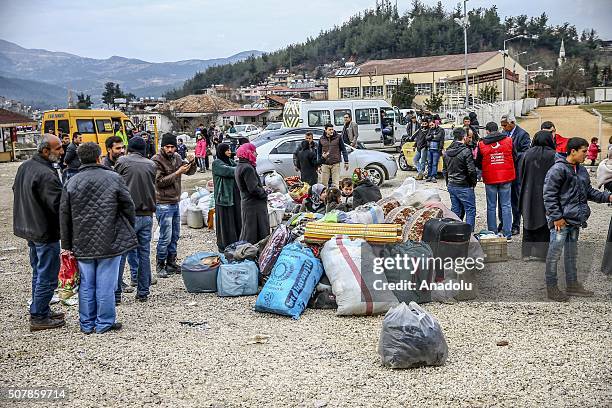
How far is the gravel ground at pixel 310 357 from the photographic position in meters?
4.46

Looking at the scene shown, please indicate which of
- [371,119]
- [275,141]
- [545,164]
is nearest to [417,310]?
[545,164]

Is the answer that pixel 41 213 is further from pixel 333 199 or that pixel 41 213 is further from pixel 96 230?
pixel 333 199

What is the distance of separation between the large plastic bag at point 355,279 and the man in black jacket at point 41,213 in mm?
2694

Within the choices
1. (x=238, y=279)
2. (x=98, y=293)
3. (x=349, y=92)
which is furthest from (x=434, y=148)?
(x=349, y=92)

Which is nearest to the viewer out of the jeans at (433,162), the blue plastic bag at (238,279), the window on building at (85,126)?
the blue plastic bag at (238,279)

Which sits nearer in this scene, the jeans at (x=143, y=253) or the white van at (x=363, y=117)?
the jeans at (x=143, y=253)

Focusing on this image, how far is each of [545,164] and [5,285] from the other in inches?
278

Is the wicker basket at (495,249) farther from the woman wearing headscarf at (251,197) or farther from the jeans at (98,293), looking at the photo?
the jeans at (98,293)

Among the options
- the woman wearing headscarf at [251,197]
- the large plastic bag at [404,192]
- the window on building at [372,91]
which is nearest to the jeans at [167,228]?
the woman wearing headscarf at [251,197]

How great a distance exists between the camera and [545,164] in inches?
314

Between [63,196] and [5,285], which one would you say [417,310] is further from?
[5,285]

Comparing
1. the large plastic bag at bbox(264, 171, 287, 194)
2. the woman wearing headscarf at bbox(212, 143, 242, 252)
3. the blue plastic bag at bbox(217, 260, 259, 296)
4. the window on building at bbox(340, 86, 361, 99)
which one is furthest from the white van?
the window on building at bbox(340, 86, 361, 99)

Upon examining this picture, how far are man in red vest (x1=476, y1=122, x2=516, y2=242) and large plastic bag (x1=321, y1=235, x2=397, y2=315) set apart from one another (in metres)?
3.12

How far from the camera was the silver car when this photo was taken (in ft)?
49.6
